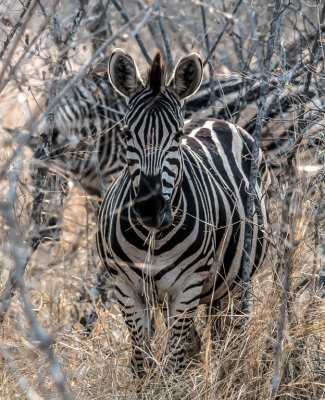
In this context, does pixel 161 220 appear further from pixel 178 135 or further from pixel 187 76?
pixel 187 76

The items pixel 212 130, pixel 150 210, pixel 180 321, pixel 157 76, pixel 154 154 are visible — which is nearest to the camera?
pixel 150 210

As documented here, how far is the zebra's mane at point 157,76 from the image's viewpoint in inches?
141

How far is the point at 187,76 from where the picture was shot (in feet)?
12.6

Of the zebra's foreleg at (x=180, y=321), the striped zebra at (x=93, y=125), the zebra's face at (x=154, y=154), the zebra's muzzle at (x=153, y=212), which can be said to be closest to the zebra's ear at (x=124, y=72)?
the zebra's face at (x=154, y=154)

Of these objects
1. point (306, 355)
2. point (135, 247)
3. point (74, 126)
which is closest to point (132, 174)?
point (135, 247)

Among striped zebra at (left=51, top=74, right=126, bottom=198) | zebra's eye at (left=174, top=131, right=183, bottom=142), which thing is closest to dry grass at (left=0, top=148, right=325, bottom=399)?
zebra's eye at (left=174, top=131, right=183, bottom=142)

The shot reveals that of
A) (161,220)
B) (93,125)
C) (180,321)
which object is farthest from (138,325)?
(93,125)

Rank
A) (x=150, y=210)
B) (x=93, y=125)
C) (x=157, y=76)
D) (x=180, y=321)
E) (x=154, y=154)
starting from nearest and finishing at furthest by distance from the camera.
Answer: (x=150, y=210) → (x=154, y=154) → (x=157, y=76) → (x=180, y=321) → (x=93, y=125)

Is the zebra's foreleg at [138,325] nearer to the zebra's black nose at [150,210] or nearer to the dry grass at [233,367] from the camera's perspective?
the dry grass at [233,367]

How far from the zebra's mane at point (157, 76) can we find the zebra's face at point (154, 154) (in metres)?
0.04

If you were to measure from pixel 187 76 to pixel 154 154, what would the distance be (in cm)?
63

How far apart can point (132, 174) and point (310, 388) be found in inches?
59.9

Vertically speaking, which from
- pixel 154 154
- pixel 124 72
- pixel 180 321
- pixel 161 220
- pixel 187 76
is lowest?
pixel 180 321

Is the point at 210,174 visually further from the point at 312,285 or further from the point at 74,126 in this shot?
the point at 74,126
